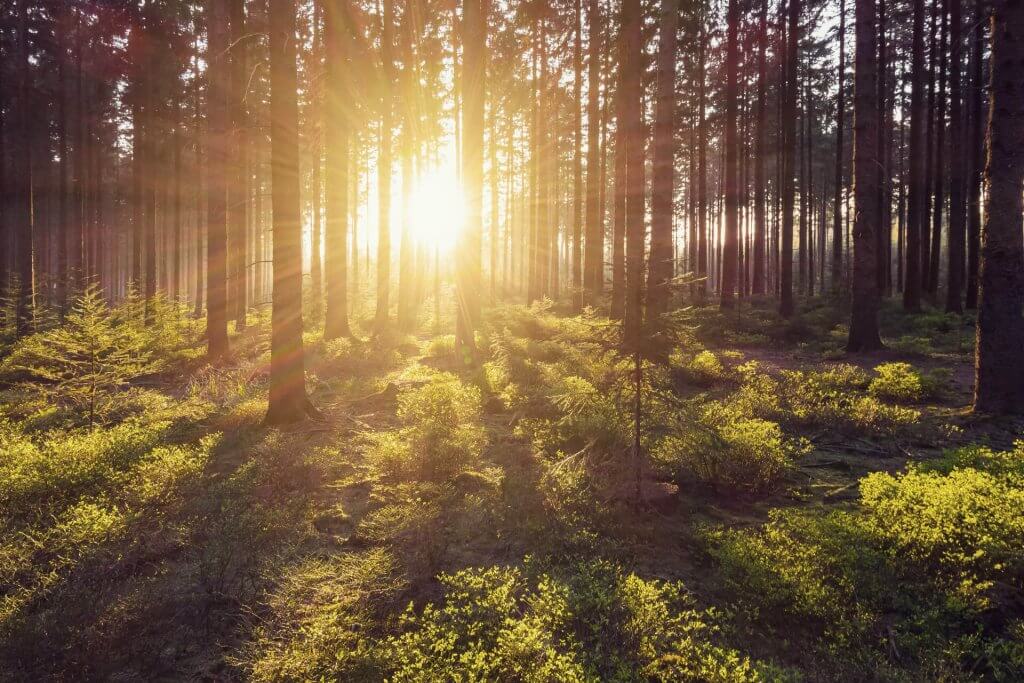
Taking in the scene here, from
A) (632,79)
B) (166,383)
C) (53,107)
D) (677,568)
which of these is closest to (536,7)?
(632,79)

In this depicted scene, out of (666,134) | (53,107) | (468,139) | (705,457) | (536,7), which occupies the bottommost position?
(705,457)

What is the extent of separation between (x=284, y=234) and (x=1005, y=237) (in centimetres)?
1047

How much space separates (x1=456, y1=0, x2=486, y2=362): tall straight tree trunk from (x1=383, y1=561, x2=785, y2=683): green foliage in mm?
9348

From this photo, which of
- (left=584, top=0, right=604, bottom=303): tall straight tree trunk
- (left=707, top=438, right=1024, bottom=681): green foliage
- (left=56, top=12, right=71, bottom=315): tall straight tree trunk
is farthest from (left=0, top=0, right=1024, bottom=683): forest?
(left=56, top=12, right=71, bottom=315): tall straight tree trunk

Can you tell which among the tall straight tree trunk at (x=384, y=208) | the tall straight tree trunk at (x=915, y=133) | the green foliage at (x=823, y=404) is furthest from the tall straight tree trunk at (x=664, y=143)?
the tall straight tree trunk at (x=915, y=133)

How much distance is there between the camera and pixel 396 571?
153 inches

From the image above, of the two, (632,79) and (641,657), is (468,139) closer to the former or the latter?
(632,79)

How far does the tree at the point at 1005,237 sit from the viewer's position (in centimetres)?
666

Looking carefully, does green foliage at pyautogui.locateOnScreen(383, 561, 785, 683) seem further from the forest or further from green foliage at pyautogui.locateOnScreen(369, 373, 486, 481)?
green foliage at pyautogui.locateOnScreen(369, 373, 486, 481)

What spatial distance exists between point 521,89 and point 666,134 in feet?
57.8

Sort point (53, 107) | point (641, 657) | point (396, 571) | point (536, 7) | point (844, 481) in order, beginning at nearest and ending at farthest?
point (641, 657) → point (396, 571) → point (844, 481) → point (536, 7) → point (53, 107)

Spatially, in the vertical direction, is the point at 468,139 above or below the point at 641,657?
above

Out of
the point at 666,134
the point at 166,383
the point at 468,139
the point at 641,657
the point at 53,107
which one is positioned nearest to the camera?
the point at 641,657

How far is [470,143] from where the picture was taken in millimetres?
13258
